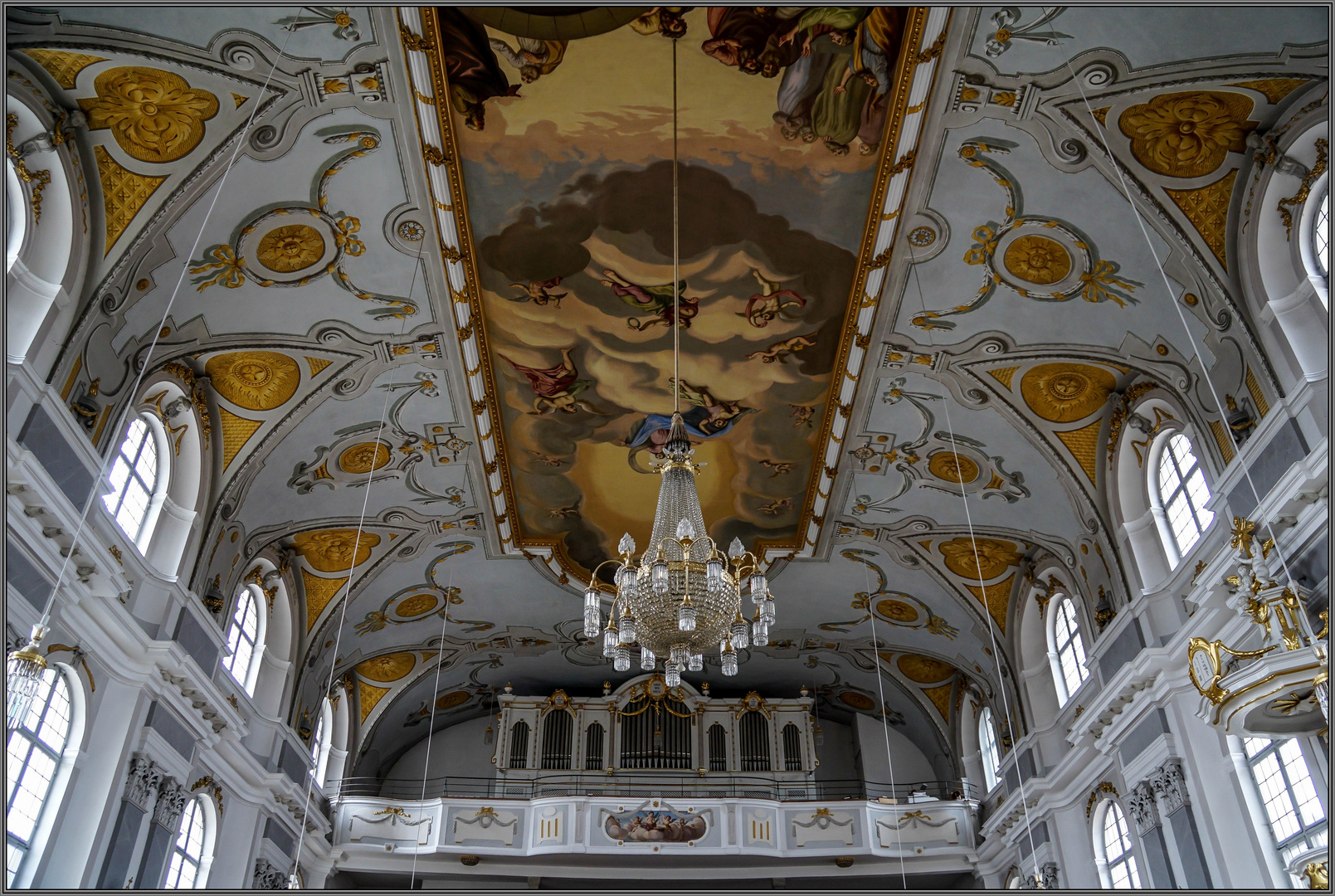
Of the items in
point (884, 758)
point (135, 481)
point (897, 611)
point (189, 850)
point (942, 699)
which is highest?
point (897, 611)

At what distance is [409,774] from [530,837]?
4935mm

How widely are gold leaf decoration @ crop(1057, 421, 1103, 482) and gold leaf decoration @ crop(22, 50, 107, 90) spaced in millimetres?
11478

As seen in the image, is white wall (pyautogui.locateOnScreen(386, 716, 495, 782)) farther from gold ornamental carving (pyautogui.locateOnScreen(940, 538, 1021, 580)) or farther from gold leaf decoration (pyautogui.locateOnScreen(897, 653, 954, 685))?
gold ornamental carving (pyautogui.locateOnScreen(940, 538, 1021, 580))

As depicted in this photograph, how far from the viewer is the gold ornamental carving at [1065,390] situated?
12.6 metres

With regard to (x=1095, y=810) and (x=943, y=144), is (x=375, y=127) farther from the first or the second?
(x=1095, y=810)

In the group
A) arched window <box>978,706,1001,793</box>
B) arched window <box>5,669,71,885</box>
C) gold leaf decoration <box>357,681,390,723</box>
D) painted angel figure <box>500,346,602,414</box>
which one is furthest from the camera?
gold leaf decoration <box>357,681,390,723</box>

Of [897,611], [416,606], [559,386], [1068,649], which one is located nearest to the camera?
[559,386]

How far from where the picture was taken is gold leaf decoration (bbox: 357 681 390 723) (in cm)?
2016

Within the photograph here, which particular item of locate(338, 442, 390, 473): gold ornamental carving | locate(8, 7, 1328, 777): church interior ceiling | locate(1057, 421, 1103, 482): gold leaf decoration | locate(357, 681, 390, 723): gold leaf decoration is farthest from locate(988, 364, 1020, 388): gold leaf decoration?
locate(357, 681, 390, 723): gold leaf decoration

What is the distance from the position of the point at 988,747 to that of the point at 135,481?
15.2 metres

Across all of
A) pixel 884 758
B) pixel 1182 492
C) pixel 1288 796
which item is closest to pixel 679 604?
Answer: pixel 1288 796

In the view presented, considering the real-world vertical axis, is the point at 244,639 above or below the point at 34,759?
above

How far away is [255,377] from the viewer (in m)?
12.6

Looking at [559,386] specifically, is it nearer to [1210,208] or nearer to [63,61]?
[63,61]
